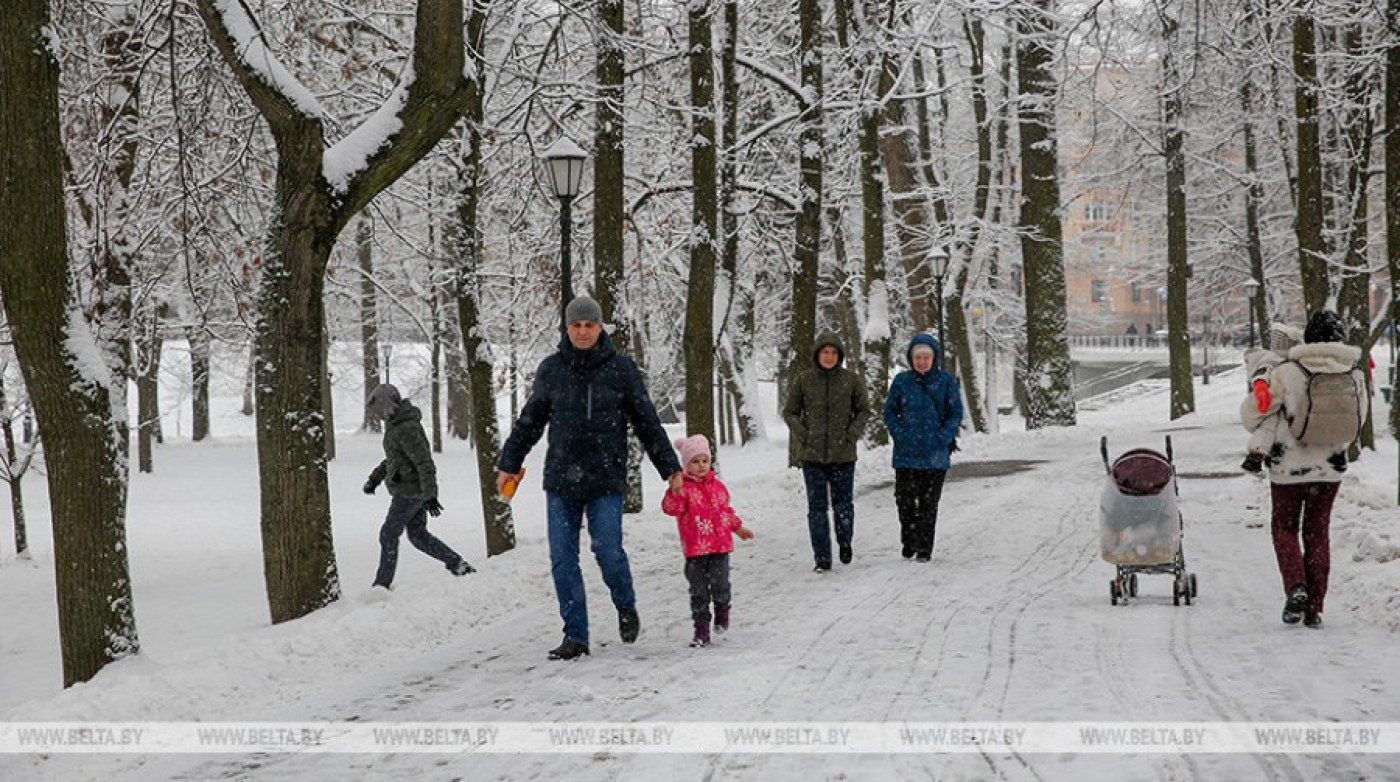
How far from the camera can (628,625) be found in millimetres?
7621

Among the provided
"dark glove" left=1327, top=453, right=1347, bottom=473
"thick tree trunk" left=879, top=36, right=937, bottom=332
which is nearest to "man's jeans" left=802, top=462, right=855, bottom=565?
"dark glove" left=1327, top=453, right=1347, bottom=473

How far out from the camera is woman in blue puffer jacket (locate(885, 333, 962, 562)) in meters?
10.7

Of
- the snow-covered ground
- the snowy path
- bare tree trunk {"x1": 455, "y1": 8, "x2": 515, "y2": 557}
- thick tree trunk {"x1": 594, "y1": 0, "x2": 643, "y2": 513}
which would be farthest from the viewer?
thick tree trunk {"x1": 594, "y1": 0, "x2": 643, "y2": 513}

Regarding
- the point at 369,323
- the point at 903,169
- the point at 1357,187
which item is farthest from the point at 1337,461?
the point at 369,323

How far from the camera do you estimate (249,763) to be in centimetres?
546

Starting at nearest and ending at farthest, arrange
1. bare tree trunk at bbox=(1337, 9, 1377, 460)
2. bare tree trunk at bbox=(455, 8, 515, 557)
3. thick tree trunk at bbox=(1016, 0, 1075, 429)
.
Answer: bare tree trunk at bbox=(455, 8, 515, 557), bare tree trunk at bbox=(1337, 9, 1377, 460), thick tree trunk at bbox=(1016, 0, 1075, 429)

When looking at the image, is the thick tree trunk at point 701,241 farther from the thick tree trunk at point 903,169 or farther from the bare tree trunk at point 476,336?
the thick tree trunk at point 903,169

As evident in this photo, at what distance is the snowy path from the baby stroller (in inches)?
8.3

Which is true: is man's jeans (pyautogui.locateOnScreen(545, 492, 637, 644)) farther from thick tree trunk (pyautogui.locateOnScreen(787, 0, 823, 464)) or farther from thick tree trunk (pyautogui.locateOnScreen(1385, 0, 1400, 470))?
thick tree trunk (pyautogui.locateOnScreen(787, 0, 823, 464))

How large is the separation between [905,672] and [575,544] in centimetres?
205

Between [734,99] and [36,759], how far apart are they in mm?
13863

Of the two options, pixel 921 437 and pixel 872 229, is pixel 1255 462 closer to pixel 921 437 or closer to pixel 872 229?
pixel 921 437

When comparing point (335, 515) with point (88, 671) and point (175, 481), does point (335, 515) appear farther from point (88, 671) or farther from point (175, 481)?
point (88, 671)

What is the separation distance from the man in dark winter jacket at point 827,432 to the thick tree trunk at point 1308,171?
29.9 ft
